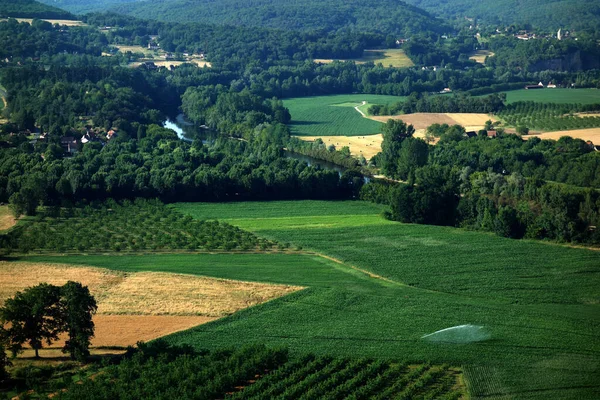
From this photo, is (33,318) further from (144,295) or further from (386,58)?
(386,58)

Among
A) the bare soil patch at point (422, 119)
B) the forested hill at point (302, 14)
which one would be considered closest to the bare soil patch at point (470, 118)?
the bare soil patch at point (422, 119)

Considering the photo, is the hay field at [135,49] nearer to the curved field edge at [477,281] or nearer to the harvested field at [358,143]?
the harvested field at [358,143]

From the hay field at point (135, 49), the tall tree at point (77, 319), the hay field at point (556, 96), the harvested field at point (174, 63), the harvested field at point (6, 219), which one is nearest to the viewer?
the tall tree at point (77, 319)

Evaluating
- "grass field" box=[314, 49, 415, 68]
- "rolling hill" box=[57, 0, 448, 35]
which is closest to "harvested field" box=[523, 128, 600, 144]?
"grass field" box=[314, 49, 415, 68]

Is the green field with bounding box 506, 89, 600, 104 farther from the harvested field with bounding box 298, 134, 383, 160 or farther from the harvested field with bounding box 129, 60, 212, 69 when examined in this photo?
the harvested field with bounding box 129, 60, 212, 69

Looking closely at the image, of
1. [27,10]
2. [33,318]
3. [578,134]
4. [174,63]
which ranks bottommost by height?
[33,318]

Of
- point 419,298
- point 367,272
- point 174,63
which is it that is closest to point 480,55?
point 174,63

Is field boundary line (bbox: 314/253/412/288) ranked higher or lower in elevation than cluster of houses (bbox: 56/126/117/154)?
lower
